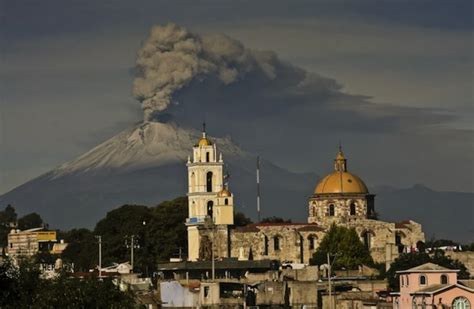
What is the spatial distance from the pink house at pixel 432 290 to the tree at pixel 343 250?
4885 cm

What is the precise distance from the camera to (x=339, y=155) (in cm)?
17388

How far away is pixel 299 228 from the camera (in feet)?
547

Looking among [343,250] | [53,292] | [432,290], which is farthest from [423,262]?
[53,292]

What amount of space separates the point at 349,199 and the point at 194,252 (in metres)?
13.6

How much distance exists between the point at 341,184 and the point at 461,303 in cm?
7167

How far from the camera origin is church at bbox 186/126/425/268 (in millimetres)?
163225

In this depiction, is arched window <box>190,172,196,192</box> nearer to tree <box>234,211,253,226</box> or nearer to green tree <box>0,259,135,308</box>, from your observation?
tree <box>234,211,253,226</box>

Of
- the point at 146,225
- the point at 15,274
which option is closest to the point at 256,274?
the point at 146,225

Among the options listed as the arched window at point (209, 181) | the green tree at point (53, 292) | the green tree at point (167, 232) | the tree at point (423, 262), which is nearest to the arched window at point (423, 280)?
the green tree at point (53, 292)

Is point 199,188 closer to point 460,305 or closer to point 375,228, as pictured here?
point 375,228

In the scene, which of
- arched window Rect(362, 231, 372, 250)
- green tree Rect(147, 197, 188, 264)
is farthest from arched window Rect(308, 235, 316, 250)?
green tree Rect(147, 197, 188, 264)

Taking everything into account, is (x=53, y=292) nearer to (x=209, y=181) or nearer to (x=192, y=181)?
(x=209, y=181)

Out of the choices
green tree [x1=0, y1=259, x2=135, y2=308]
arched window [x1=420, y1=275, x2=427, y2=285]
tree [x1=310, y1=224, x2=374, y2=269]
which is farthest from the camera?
tree [x1=310, y1=224, x2=374, y2=269]

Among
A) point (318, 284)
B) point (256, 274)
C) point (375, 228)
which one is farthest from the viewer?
point (375, 228)
